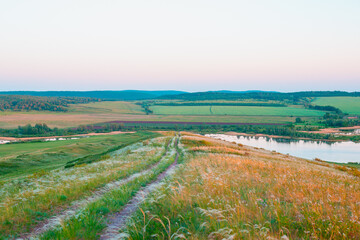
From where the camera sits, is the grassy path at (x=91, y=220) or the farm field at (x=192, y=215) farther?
the grassy path at (x=91, y=220)

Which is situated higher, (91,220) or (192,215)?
(192,215)

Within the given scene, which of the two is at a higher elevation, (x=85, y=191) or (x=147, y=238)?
(x=147, y=238)

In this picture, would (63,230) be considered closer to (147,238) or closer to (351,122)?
(147,238)

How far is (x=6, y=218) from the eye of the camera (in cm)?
697

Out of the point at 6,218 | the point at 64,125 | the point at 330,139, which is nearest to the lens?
the point at 6,218

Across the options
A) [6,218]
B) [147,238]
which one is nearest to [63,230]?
[147,238]

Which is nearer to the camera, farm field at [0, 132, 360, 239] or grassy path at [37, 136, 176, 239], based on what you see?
farm field at [0, 132, 360, 239]

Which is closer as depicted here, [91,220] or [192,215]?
[192,215]

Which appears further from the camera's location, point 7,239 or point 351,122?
point 351,122

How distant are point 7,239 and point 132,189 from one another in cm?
478

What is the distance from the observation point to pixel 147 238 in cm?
490

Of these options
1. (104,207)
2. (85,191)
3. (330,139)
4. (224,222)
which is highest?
(224,222)

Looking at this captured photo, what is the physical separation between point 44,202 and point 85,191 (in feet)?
6.36

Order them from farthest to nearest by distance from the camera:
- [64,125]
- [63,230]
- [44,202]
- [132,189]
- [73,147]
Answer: [64,125]
[73,147]
[132,189]
[44,202]
[63,230]
